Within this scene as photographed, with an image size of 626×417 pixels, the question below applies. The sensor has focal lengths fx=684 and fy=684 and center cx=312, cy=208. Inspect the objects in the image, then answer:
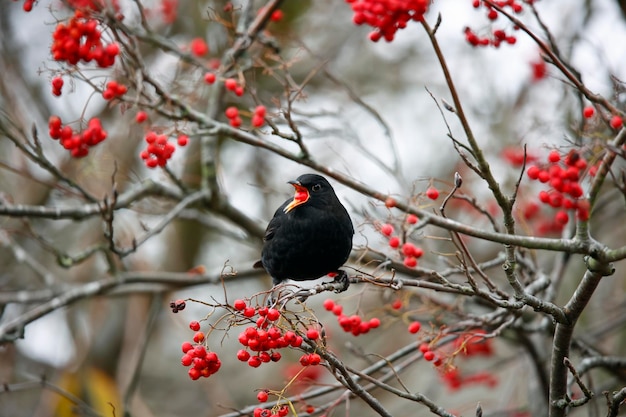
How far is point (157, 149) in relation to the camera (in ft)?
11.1

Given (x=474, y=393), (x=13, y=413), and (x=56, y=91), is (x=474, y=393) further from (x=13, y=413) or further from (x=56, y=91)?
(x=56, y=91)

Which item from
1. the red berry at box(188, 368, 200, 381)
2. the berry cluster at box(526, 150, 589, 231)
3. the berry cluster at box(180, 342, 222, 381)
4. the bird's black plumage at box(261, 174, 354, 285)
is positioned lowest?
the red berry at box(188, 368, 200, 381)

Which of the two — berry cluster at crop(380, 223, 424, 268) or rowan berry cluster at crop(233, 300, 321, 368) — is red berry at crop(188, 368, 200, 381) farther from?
berry cluster at crop(380, 223, 424, 268)

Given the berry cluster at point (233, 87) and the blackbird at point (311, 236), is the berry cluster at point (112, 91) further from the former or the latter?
the blackbird at point (311, 236)

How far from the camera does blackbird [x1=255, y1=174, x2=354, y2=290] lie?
374 centimetres

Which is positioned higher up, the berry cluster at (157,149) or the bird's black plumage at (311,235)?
the berry cluster at (157,149)

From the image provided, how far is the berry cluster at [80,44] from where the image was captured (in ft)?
9.57

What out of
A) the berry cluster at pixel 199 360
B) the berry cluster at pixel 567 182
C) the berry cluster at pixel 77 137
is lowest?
the berry cluster at pixel 199 360

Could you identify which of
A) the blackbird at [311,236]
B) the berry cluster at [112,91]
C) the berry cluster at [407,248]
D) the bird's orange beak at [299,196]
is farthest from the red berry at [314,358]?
the berry cluster at [112,91]

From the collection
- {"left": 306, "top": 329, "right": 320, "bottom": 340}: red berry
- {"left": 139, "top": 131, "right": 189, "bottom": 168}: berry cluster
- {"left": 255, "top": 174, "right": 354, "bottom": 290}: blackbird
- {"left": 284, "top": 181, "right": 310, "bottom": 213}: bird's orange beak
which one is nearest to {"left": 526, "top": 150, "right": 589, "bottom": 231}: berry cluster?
{"left": 306, "top": 329, "right": 320, "bottom": 340}: red berry

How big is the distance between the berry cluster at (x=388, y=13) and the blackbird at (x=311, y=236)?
1.32 m

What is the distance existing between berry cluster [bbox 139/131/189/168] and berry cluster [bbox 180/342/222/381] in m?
1.18

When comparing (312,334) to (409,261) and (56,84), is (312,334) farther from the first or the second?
(56,84)

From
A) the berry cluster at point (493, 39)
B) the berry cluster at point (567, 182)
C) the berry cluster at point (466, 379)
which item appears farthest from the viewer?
the berry cluster at point (466, 379)
